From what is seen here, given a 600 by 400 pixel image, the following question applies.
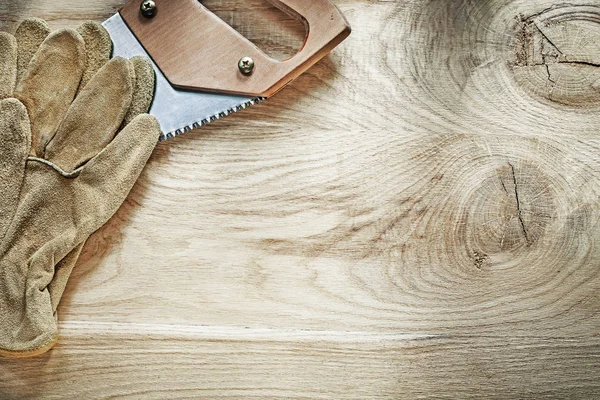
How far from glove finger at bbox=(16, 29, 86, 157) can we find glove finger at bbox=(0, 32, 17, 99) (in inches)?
0.5

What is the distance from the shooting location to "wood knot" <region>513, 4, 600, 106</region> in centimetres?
114

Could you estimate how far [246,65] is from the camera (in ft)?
3.59

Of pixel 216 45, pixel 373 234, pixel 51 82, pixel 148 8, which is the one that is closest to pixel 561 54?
pixel 373 234

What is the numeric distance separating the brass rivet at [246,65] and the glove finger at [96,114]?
0.18 m

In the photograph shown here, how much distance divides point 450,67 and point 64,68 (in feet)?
2.18

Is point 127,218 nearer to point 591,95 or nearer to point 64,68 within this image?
point 64,68

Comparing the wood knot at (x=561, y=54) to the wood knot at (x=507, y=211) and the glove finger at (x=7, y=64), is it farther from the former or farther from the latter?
the glove finger at (x=7, y=64)

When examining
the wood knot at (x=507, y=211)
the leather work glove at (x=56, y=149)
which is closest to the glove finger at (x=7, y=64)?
the leather work glove at (x=56, y=149)

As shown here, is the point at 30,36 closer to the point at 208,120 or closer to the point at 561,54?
the point at 208,120

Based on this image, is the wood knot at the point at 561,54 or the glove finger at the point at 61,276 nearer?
the glove finger at the point at 61,276

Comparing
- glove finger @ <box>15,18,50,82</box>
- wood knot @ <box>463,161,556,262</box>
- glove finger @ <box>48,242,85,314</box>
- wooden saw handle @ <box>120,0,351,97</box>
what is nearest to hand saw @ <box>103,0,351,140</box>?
wooden saw handle @ <box>120,0,351,97</box>

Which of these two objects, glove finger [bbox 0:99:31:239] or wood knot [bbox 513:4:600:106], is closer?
glove finger [bbox 0:99:31:239]

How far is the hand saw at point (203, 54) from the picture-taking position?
1.10m

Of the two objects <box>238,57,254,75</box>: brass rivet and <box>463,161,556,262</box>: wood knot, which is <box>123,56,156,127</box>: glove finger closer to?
<box>238,57,254,75</box>: brass rivet
